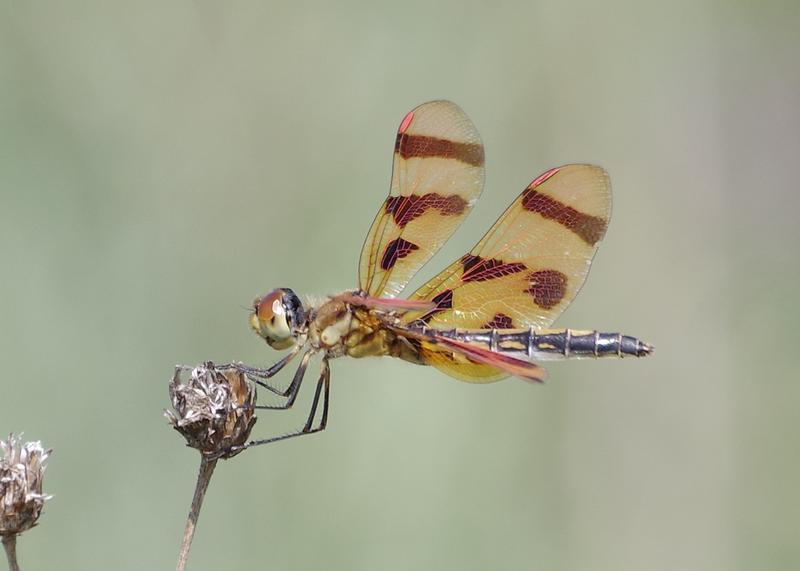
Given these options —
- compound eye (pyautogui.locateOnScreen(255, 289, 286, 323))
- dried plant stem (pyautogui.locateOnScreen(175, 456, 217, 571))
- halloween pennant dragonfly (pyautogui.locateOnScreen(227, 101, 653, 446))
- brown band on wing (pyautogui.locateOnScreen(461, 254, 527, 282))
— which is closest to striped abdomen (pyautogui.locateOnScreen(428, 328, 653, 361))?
halloween pennant dragonfly (pyautogui.locateOnScreen(227, 101, 653, 446))

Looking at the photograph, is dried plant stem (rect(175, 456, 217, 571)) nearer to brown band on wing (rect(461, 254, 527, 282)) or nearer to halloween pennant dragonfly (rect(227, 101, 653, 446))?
halloween pennant dragonfly (rect(227, 101, 653, 446))

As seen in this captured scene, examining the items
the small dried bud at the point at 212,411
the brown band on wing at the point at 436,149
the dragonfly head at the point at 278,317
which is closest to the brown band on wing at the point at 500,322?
the brown band on wing at the point at 436,149

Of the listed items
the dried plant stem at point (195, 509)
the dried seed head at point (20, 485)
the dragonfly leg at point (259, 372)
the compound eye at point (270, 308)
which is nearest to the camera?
the dried plant stem at point (195, 509)

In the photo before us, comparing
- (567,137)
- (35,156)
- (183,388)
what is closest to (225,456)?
(183,388)

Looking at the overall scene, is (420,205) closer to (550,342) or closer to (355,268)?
(550,342)

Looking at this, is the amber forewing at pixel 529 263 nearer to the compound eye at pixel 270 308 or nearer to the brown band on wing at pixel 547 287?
the brown band on wing at pixel 547 287

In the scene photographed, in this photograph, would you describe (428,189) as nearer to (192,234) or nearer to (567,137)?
(192,234)

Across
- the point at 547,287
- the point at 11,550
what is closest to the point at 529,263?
the point at 547,287
